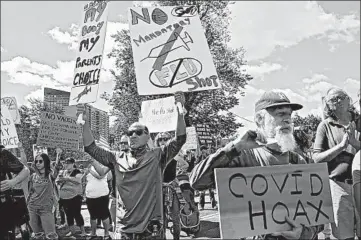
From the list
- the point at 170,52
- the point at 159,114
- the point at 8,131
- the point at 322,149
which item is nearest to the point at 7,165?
the point at 170,52

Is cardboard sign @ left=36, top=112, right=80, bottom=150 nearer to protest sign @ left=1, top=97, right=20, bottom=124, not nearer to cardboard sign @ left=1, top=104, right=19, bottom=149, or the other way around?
cardboard sign @ left=1, top=104, right=19, bottom=149

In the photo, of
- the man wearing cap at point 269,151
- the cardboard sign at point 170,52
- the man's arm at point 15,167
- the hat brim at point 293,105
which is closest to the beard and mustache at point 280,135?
the man wearing cap at point 269,151

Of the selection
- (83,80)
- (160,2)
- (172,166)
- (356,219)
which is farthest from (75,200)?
(160,2)

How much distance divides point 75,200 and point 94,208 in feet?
2.36

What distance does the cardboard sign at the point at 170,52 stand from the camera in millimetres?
5016

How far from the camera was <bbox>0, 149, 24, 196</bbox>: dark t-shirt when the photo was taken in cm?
432

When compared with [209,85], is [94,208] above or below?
below

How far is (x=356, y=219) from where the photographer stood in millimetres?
4199

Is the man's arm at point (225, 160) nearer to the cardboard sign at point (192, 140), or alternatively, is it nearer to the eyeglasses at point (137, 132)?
the eyeglasses at point (137, 132)

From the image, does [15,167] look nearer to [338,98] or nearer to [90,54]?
[90,54]

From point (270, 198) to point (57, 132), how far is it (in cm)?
635

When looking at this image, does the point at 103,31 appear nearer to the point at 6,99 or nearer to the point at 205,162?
→ the point at 205,162

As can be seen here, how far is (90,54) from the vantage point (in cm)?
551

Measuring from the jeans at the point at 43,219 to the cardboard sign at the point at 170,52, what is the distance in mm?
3676
